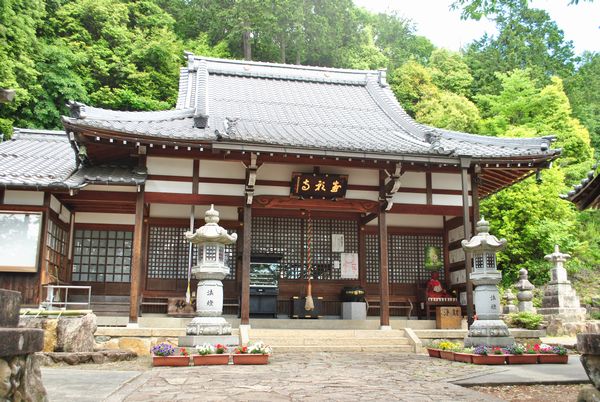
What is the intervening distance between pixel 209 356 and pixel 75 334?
2.93 metres

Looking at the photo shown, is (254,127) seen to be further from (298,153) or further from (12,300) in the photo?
(12,300)

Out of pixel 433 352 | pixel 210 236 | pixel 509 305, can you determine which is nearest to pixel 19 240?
pixel 210 236

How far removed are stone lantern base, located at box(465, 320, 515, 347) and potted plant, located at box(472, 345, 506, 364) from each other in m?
0.58

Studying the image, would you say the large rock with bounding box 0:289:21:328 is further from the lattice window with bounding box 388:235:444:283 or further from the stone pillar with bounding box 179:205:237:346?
the lattice window with bounding box 388:235:444:283

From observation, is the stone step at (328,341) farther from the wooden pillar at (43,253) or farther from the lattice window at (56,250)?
the lattice window at (56,250)

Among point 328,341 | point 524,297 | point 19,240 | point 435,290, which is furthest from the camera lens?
point 524,297

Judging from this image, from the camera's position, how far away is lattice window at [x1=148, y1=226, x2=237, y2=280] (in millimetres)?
16031

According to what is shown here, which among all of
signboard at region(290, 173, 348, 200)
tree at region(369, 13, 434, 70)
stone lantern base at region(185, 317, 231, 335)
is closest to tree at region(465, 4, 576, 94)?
tree at region(369, 13, 434, 70)

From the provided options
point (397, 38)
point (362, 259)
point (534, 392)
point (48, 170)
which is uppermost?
point (397, 38)

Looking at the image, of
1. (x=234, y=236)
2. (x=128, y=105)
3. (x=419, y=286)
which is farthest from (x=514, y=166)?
(x=128, y=105)

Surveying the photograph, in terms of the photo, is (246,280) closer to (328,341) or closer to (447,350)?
(328,341)

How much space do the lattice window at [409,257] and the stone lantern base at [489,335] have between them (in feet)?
19.9

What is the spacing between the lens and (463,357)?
10.4 meters

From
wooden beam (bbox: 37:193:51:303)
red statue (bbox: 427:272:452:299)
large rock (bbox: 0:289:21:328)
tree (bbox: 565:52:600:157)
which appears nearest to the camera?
large rock (bbox: 0:289:21:328)
